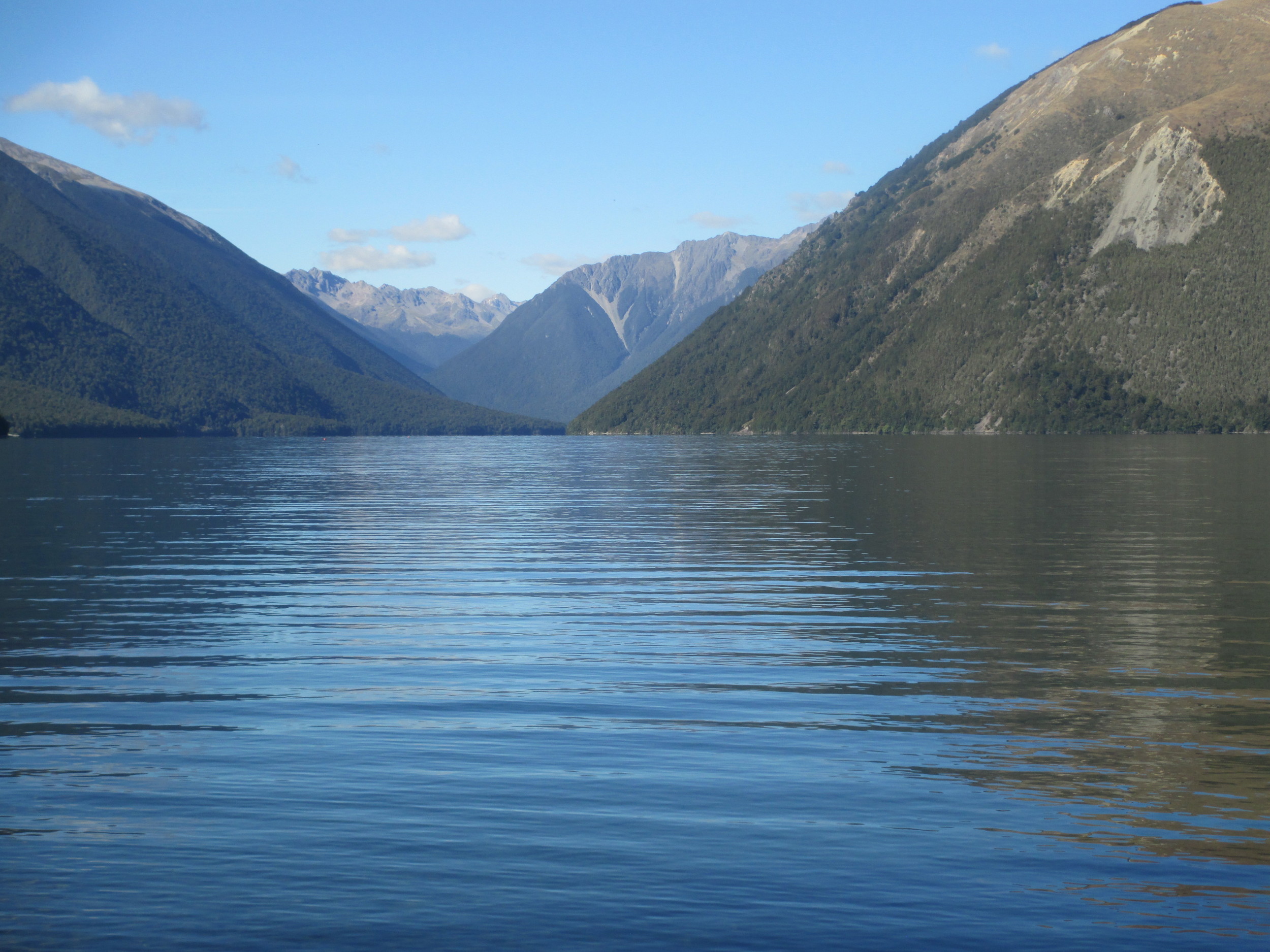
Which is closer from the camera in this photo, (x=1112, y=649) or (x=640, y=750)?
(x=640, y=750)

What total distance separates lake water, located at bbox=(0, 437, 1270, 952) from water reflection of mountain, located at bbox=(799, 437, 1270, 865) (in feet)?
0.34

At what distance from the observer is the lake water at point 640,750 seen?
10.7 metres

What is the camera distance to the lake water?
10.7 metres

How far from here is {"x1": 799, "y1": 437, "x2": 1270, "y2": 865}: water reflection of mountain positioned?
45.5ft

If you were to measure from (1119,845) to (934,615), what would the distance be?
1571cm

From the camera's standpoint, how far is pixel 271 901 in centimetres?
1088

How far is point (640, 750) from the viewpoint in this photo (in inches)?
627

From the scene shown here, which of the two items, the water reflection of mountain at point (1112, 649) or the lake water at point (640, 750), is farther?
the water reflection of mountain at point (1112, 649)

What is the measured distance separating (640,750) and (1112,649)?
1250 centimetres

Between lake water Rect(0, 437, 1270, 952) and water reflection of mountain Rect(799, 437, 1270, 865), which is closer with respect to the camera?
lake water Rect(0, 437, 1270, 952)

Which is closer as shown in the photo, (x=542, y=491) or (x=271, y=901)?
(x=271, y=901)

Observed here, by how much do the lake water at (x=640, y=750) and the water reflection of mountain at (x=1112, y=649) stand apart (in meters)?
0.10

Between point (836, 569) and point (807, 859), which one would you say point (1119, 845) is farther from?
point (836, 569)

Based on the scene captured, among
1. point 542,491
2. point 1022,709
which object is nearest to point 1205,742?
point 1022,709
